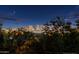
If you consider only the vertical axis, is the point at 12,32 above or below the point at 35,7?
below

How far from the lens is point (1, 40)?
5.00 feet

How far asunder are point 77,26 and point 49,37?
43cm

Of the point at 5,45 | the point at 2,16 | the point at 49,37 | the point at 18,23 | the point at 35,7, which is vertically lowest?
the point at 5,45

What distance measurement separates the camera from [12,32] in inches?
60.4
